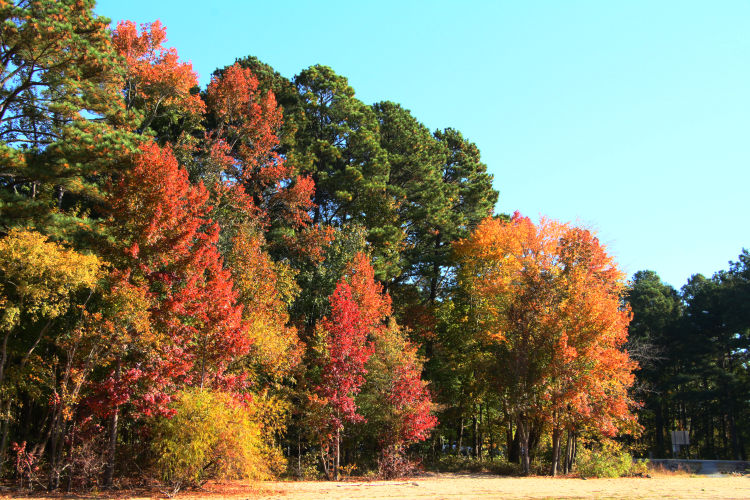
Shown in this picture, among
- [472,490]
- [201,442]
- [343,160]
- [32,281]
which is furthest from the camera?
[343,160]

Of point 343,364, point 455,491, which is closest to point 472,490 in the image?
point 455,491

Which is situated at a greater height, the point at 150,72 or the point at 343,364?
the point at 150,72

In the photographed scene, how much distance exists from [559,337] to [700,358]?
27.6 metres

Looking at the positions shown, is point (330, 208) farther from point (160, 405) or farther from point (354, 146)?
point (160, 405)

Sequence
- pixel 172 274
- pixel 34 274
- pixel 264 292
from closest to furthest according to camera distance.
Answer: pixel 34 274
pixel 172 274
pixel 264 292

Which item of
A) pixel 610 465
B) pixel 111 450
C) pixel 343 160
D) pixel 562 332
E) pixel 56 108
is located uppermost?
pixel 343 160

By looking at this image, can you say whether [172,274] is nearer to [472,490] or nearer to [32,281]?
[32,281]

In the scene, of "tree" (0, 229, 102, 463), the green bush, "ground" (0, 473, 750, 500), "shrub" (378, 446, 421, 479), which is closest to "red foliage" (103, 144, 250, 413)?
"tree" (0, 229, 102, 463)

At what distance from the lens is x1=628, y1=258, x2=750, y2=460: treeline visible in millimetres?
41062

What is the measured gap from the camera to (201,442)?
1525 cm

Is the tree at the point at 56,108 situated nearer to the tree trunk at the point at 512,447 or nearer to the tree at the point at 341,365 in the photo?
the tree at the point at 341,365

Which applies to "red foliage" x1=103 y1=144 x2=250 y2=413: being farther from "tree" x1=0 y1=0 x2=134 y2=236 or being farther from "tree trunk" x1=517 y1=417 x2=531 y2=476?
"tree trunk" x1=517 y1=417 x2=531 y2=476

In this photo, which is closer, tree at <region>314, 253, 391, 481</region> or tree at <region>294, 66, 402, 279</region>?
tree at <region>314, 253, 391, 481</region>

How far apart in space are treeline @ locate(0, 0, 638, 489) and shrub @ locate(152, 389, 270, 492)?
0.24ft
